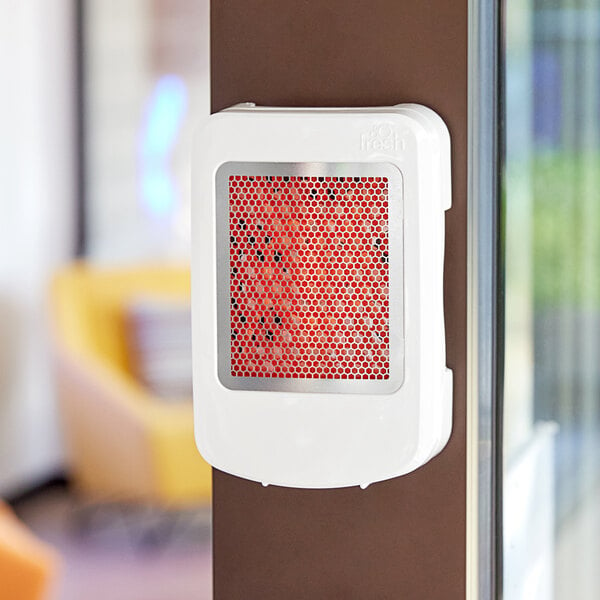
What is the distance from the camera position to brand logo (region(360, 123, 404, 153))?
59cm

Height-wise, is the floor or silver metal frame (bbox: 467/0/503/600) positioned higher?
silver metal frame (bbox: 467/0/503/600)

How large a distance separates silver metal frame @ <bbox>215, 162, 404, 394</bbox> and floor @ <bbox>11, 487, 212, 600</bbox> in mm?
2723

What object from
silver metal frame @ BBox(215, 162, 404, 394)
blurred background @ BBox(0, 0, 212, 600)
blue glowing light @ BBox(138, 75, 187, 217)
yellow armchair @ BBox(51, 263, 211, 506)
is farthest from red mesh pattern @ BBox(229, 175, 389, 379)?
blue glowing light @ BBox(138, 75, 187, 217)

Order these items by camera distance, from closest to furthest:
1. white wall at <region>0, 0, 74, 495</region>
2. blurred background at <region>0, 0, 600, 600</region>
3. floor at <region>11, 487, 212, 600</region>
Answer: floor at <region>11, 487, 212, 600</region>
blurred background at <region>0, 0, 600, 600</region>
white wall at <region>0, 0, 74, 495</region>

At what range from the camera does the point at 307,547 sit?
2.25 feet

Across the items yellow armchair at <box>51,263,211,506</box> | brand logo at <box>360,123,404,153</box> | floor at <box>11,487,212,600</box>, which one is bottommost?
floor at <box>11,487,212,600</box>

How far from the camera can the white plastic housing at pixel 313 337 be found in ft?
1.95

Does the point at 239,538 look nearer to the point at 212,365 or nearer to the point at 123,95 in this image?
the point at 212,365

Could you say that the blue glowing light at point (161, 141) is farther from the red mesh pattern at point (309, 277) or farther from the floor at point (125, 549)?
the red mesh pattern at point (309, 277)

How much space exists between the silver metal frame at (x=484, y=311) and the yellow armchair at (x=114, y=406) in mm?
2950

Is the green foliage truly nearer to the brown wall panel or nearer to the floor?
the brown wall panel

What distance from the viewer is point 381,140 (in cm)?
59

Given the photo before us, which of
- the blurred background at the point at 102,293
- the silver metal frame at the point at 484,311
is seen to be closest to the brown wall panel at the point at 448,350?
the silver metal frame at the point at 484,311

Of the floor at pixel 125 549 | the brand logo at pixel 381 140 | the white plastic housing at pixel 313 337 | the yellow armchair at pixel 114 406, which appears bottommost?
the floor at pixel 125 549
